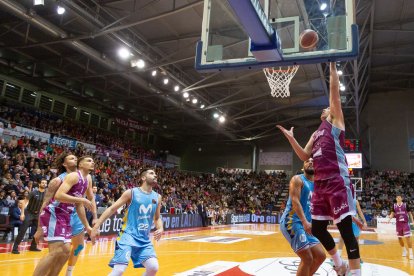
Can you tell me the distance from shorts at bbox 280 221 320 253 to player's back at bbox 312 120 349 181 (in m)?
1.33

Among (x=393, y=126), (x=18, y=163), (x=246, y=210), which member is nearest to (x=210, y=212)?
(x=246, y=210)

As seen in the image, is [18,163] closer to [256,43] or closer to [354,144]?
[256,43]

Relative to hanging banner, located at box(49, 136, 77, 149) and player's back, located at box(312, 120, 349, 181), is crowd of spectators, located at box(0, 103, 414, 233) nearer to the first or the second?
hanging banner, located at box(49, 136, 77, 149)

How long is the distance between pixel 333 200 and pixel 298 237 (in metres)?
1.49

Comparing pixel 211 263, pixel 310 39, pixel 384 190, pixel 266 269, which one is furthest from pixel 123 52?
pixel 384 190

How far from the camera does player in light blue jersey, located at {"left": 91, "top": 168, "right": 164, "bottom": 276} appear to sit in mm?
4154

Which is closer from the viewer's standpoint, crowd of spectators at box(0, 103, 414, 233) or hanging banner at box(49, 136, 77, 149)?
crowd of spectators at box(0, 103, 414, 233)

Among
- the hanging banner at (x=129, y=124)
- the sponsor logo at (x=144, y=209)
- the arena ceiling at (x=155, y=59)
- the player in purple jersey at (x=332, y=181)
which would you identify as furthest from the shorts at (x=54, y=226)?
the hanging banner at (x=129, y=124)

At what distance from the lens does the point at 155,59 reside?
775 inches

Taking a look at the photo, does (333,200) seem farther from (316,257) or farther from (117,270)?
(117,270)

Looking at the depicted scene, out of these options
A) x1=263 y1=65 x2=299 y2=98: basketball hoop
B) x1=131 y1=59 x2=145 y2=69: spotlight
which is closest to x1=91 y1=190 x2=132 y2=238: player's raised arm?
x1=263 y1=65 x2=299 y2=98: basketball hoop

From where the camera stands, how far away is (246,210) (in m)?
30.8

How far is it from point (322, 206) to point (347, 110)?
28420 mm

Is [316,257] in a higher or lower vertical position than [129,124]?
lower
